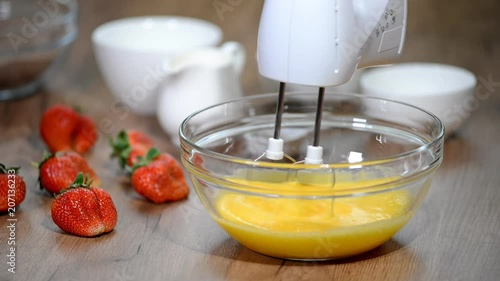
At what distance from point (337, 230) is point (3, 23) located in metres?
Result: 1.13

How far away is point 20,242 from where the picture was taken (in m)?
1.17

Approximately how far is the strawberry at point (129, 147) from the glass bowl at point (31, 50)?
411 millimetres

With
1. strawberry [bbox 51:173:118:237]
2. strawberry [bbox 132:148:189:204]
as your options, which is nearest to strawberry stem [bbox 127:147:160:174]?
strawberry [bbox 132:148:189:204]

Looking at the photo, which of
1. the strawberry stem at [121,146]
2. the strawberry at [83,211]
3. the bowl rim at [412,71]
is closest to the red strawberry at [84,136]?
the strawberry stem at [121,146]

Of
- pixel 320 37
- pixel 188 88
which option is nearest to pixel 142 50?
pixel 188 88

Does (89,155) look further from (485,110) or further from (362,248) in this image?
(485,110)

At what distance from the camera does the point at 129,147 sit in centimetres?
143

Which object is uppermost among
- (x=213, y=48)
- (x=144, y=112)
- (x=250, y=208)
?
(x=250, y=208)

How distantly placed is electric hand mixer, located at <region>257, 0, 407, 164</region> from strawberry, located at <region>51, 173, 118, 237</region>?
293mm

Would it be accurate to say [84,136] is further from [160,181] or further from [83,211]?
[83,211]

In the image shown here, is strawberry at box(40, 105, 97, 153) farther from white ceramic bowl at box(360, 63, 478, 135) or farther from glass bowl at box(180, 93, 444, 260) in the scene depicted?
white ceramic bowl at box(360, 63, 478, 135)

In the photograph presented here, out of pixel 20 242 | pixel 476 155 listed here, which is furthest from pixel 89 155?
pixel 476 155

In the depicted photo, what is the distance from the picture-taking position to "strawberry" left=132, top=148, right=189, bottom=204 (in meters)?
1.30

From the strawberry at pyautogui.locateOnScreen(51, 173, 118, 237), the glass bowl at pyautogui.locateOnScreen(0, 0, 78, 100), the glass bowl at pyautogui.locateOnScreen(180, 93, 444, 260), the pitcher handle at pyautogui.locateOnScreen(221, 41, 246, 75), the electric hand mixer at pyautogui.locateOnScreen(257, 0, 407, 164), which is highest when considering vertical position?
the electric hand mixer at pyautogui.locateOnScreen(257, 0, 407, 164)
